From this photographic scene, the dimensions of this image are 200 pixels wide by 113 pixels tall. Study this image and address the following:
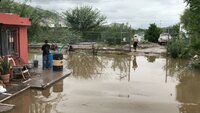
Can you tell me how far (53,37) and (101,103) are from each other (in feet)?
75.1

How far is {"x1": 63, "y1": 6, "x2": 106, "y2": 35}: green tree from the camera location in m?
37.7

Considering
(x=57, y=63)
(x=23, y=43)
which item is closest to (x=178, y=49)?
(x=57, y=63)

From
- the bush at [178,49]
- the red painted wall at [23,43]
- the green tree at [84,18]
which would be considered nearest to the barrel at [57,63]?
the red painted wall at [23,43]

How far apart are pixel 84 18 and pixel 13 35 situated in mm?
24578

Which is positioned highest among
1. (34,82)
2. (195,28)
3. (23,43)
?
(195,28)

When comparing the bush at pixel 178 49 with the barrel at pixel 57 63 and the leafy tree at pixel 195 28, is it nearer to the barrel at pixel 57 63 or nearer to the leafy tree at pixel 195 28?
the leafy tree at pixel 195 28

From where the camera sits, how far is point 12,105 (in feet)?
27.7

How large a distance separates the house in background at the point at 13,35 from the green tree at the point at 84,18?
23.5m

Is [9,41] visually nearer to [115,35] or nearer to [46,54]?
[46,54]

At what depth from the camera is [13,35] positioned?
44.2 ft

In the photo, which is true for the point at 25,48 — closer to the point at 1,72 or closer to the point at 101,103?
the point at 1,72

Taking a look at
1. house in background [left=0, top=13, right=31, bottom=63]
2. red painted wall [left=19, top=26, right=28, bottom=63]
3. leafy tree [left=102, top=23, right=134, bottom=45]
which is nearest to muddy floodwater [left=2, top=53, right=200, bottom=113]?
red painted wall [left=19, top=26, right=28, bottom=63]

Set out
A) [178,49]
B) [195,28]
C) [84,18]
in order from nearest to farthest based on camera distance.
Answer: [195,28], [178,49], [84,18]

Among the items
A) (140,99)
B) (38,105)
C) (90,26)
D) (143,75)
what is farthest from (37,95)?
(90,26)
